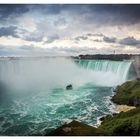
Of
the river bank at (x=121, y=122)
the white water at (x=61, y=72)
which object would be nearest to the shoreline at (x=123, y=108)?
the river bank at (x=121, y=122)

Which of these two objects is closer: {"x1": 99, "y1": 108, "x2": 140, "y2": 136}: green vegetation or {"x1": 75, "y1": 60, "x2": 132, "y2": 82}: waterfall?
{"x1": 99, "y1": 108, "x2": 140, "y2": 136}: green vegetation

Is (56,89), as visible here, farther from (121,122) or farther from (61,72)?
(121,122)

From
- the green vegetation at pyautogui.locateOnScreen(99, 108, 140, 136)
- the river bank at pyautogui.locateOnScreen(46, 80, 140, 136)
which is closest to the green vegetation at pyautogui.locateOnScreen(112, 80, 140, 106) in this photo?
the river bank at pyautogui.locateOnScreen(46, 80, 140, 136)

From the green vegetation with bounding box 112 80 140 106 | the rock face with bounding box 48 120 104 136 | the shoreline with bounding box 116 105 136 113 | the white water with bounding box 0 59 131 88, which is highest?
the white water with bounding box 0 59 131 88

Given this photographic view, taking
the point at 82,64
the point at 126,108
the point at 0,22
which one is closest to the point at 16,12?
Answer: the point at 0,22

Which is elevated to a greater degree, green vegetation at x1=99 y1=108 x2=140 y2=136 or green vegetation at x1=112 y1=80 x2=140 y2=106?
green vegetation at x1=112 y1=80 x2=140 y2=106

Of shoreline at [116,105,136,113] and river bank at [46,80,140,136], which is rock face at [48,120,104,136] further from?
shoreline at [116,105,136,113]

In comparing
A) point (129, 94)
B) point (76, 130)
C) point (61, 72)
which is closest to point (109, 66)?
point (129, 94)
